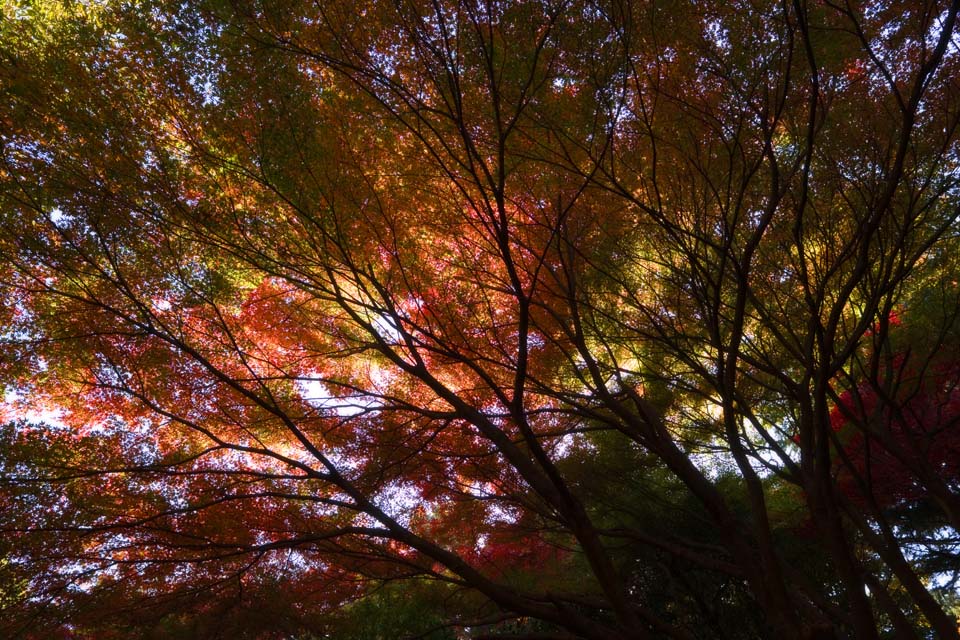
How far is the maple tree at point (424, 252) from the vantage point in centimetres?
316

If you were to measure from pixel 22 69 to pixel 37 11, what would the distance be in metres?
0.97

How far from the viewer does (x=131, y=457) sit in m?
4.95

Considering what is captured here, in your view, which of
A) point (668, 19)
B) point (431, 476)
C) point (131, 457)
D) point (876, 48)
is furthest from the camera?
point (431, 476)

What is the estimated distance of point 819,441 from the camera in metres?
2.79

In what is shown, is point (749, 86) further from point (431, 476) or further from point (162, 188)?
point (431, 476)

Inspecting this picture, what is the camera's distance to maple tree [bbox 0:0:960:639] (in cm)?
316

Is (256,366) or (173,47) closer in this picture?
(173,47)

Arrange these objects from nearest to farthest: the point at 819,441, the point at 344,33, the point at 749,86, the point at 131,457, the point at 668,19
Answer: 1. the point at 819,441
2. the point at 344,33
3. the point at 749,86
4. the point at 668,19
5. the point at 131,457

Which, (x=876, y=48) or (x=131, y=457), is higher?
(x=876, y=48)

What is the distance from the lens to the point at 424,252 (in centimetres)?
529

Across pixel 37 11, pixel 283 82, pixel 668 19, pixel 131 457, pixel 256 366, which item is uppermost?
pixel 37 11

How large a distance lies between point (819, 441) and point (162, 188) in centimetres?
458

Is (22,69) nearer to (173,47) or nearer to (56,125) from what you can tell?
(56,125)

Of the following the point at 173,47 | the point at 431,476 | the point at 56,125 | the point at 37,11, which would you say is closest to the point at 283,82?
the point at 173,47
